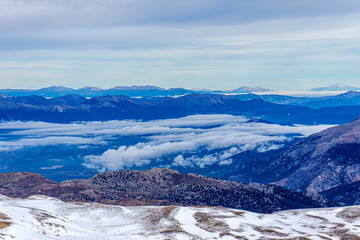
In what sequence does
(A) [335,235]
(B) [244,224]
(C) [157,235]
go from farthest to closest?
(B) [244,224] → (A) [335,235] → (C) [157,235]

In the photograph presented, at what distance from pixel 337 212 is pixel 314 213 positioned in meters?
8.05

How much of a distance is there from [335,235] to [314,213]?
3975 cm

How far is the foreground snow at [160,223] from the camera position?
111 metres

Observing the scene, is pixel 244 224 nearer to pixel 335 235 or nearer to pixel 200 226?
pixel 200 226

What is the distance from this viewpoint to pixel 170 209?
145 meters

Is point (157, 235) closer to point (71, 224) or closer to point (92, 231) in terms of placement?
point (92, 231)

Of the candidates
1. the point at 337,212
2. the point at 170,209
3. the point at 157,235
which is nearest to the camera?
the point at 157,235

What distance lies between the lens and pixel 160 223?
424ft


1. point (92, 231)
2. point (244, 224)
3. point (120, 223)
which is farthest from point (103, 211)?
point (244, 224)

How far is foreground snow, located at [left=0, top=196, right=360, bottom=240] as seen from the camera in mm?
111069

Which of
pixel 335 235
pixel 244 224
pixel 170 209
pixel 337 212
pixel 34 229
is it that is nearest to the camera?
pixel 34 229

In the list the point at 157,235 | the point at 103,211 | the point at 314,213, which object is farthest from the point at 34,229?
the point at 314,213

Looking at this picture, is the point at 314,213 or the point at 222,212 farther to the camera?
the point at 314,213

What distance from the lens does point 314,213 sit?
16450 centimetres
